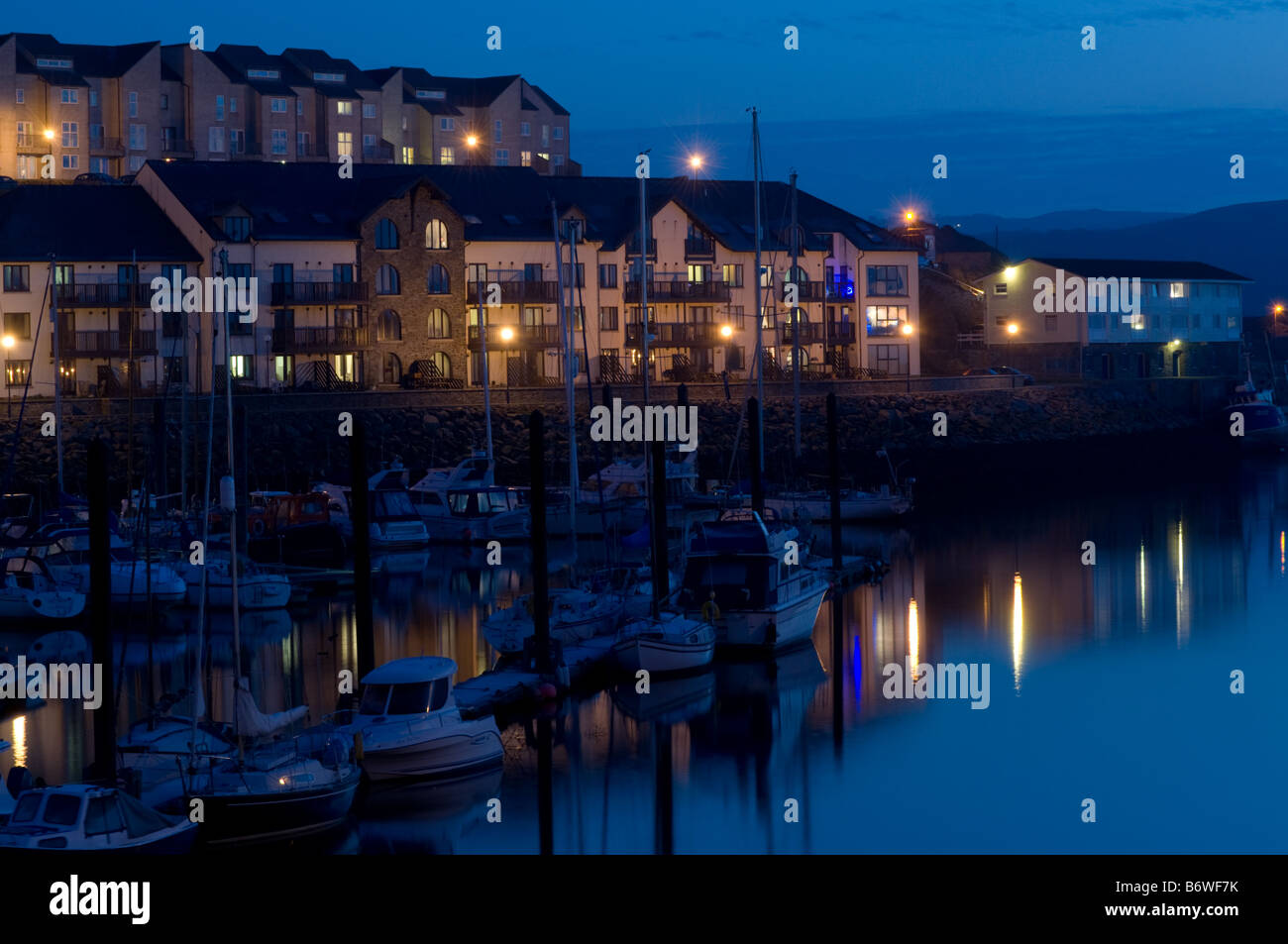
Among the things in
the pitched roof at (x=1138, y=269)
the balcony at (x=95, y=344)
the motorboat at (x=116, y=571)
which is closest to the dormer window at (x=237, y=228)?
the balcony at (x=95, y=344)

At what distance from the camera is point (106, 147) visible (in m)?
106

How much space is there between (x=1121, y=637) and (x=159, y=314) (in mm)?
43787

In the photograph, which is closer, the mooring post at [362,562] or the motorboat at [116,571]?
the mooring post at [362,562]

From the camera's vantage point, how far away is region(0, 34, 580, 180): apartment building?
105 metres

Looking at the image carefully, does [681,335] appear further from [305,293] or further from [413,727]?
[413,727]

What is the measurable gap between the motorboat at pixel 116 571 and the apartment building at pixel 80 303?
78.5 feet

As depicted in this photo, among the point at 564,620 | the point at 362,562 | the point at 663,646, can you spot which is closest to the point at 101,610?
the point at 362,562

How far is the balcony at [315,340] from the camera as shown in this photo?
7094cm

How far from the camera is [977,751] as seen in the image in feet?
97.7

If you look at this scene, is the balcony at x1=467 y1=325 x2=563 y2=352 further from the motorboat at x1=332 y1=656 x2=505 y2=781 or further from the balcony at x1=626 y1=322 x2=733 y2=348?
the motorboat at x1=332 y1=656 x2=505 y2=781

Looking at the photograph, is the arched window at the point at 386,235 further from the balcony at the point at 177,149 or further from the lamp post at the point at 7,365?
the balcony at the point at 177,149

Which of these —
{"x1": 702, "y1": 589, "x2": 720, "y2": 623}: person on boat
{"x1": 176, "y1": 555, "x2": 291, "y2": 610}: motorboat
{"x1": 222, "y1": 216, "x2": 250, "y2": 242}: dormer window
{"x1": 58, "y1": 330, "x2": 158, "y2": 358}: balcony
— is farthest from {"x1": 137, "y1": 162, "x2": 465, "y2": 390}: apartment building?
{"x1": 702, "y1": 589, "x2": 720, "y2": 623}: person on boat

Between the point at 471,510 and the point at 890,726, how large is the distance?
81.7 feet
